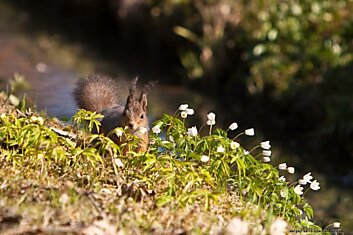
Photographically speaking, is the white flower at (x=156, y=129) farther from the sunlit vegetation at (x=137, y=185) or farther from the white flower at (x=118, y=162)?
the white flower at (x=118, y=162)

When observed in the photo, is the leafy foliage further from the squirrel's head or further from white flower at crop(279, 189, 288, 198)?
the squirrel's head

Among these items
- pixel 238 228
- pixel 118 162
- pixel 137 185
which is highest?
pixel 118 162

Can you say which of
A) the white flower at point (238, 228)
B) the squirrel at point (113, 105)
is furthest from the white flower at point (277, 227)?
the squirrel at point (113, 105)

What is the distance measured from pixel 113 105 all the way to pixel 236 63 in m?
4.00

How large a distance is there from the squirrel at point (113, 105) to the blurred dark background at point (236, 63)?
130 centimetres

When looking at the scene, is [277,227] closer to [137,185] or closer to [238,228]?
[238,228]

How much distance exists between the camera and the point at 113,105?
5.02 meters

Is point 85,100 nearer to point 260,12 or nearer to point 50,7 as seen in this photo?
point 260,12

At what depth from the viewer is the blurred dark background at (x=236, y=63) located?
24.7ft

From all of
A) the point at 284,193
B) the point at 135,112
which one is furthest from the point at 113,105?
the point at 284,193

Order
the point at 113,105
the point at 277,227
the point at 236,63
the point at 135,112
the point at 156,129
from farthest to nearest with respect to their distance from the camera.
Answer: the point at 236,63 < the point at 113,105 < the point at 135,112 < the point at 156,129 < the point at 277,227

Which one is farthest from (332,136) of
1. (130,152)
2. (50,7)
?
(50,7)

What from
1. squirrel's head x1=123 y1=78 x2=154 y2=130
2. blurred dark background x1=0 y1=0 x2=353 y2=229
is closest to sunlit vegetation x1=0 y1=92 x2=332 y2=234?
squirrel's head x1=123 y1=78 x2=154 y2=130

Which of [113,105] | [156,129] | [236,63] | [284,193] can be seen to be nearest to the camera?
[284,193]
